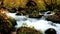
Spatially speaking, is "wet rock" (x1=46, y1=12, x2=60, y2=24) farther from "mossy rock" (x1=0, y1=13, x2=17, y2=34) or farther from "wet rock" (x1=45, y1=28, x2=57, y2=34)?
"mossy rock" (x1=0, y1=13, x2=17, y2=34)

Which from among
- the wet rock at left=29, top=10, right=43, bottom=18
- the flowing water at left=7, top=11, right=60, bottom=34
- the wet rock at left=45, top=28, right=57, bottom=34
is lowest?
the wet rock at left=45, top=28, right=57, bottom=34

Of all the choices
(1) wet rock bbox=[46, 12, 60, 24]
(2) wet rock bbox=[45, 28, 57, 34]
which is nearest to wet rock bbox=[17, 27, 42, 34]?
(2) wet rock bbox=[45, 28, 57, 34]

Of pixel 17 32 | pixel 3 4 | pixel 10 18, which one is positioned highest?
pixel 3 4

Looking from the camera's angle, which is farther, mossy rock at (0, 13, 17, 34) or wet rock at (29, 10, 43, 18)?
wet rock at (29, 10, 43, 18)

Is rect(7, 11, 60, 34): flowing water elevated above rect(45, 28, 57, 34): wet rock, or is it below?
above

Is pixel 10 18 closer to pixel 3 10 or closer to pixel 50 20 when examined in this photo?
pixel 3 10

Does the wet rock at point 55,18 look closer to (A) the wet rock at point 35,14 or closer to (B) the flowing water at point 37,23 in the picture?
(B) the flowing water at point 37,23

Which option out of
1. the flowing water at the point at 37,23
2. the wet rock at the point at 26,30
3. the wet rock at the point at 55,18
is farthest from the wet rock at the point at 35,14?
the wet rock at the point at 26,30

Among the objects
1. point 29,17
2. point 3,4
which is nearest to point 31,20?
point 29,17

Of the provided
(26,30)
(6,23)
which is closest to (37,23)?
(26,30)

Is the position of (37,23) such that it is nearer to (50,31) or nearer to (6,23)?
(50,31)

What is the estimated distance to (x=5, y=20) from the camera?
13.0 feet

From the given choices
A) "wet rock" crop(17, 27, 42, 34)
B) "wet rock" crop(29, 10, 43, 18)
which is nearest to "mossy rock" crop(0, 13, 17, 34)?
"wet rock" crop(17, 27, 42, 34)

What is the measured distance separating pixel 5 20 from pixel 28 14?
1.51ft
